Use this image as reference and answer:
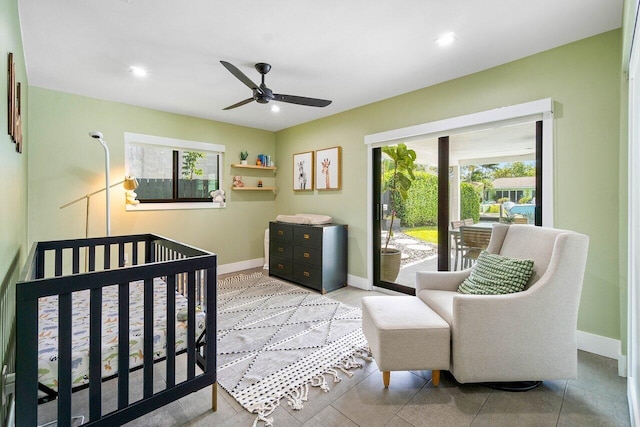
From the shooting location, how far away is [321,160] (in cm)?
441

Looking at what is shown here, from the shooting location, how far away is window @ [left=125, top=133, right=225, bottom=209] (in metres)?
3.95

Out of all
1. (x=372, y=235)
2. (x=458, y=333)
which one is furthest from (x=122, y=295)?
(x=372, y=235)

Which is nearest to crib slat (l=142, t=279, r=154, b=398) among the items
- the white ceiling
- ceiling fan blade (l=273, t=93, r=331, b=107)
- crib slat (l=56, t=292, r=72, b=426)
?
crib slat (l=56, t=292, r=72, b=426)

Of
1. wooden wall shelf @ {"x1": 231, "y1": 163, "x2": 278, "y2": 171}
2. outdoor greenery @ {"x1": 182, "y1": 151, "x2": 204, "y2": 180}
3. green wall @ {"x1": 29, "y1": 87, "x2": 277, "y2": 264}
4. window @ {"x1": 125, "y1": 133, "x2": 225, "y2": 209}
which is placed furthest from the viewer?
wooden wall shelf @ {"x1": 231, "y1": 163, "x2": 278, "y2": 171}

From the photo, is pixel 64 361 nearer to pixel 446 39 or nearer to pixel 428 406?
pixel 428 406

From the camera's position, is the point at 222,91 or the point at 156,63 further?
the point at 222,91

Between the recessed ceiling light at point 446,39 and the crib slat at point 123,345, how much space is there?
260 centimetres

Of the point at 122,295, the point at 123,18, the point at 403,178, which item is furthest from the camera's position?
the point at 403,178

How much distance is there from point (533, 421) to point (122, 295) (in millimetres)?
2147

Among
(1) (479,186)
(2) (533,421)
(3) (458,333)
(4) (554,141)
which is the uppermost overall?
(4) (554,141)

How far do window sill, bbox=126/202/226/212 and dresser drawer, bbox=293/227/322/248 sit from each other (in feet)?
4.59

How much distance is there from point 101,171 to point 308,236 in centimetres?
265

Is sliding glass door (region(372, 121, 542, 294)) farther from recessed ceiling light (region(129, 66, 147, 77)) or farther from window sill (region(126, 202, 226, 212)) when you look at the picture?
recessed ceiling light (region(129, 66, 147, 77))

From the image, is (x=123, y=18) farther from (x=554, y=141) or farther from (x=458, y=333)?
(x=554, y=141)
